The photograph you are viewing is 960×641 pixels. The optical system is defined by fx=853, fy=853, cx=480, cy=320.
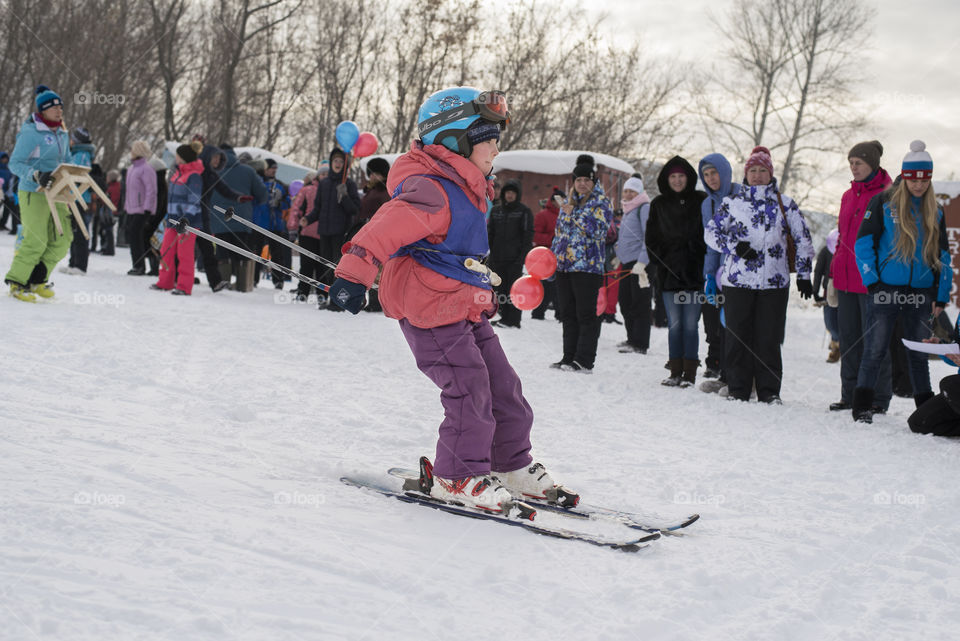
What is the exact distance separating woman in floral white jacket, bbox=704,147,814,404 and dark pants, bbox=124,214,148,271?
878 centimetres

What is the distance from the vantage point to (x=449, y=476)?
3305 mm

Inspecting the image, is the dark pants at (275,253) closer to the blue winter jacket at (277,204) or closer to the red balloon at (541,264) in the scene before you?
the blue winter jacket at (277,204)

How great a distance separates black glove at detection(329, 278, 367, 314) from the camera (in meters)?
3.05

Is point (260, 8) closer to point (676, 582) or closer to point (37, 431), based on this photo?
point (37, 431)

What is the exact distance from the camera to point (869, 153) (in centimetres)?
637

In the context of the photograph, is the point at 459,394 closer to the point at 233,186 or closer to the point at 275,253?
the point at 233,186

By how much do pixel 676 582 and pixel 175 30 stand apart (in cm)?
2681

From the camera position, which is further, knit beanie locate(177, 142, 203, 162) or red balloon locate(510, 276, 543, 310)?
knit beanie locate(177, 142, 203, 162)

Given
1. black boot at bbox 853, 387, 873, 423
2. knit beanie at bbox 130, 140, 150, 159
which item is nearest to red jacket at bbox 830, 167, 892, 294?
black boot at bbox 853, 387, 873, 423

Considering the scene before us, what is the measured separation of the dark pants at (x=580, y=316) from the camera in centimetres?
768

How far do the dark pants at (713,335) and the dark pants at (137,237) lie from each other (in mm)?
8252
